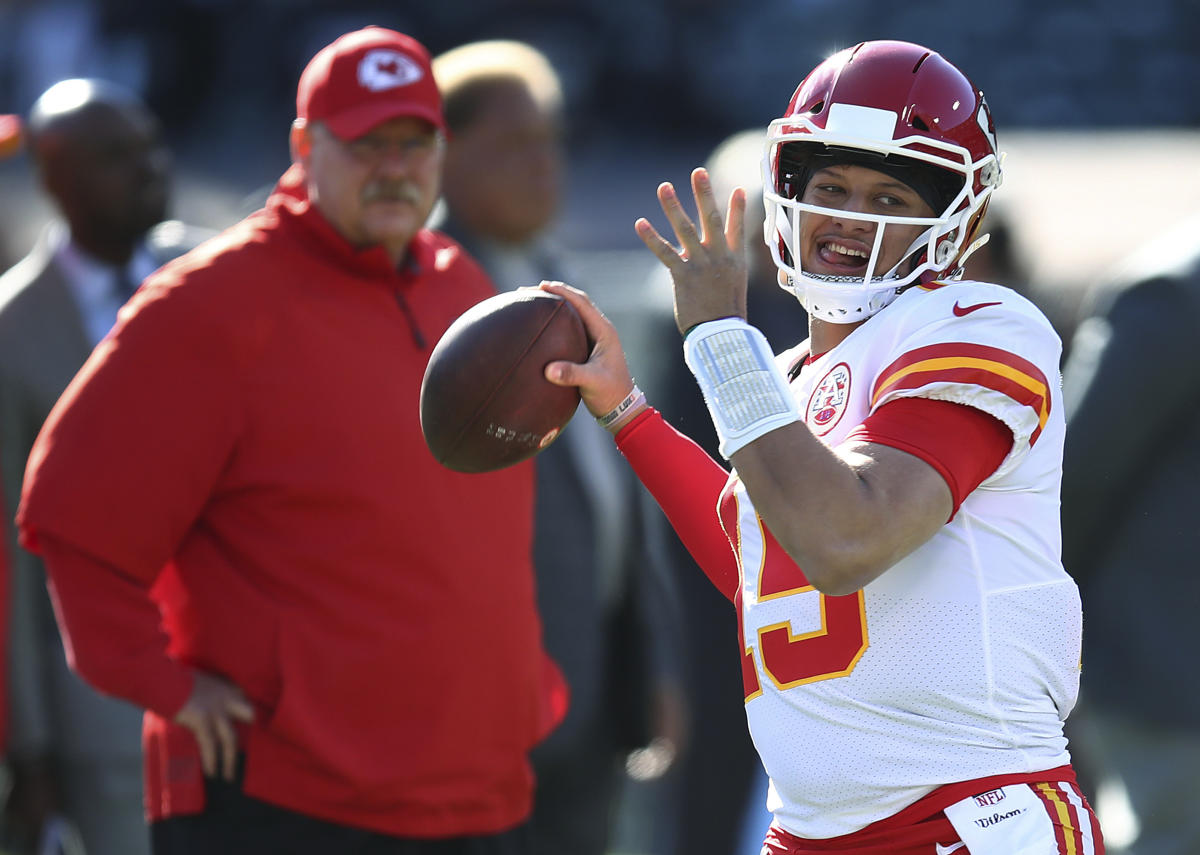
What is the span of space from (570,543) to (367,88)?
129 centimetres

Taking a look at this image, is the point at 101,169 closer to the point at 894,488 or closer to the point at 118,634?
the point at 118,634

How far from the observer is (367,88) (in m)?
3.66

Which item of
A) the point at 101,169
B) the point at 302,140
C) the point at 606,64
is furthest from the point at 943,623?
the point at 606,64

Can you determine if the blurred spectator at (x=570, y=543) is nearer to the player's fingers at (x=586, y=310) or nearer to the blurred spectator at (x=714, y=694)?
the blurred spectator at (x=714, y=694)

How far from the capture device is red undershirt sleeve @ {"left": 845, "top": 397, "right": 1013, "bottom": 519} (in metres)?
2.21

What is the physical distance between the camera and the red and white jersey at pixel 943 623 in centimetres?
233

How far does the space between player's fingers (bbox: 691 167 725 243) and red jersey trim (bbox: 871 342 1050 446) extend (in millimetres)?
321

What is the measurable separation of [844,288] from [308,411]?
1.25 meters

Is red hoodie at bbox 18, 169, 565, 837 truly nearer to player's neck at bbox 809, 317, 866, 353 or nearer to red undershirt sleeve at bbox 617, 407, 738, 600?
red undershirt sleeve at bbox 617, 407, 738, 600

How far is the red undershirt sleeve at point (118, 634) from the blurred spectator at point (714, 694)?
2.09 metres

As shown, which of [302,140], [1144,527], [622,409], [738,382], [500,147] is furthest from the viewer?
[500,147]

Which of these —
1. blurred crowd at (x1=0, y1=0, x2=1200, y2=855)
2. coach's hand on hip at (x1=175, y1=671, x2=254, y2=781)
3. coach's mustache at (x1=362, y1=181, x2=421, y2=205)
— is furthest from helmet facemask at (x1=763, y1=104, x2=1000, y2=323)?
blurred crowd at (x1=0, y1=0, x2=1200, y2=855)

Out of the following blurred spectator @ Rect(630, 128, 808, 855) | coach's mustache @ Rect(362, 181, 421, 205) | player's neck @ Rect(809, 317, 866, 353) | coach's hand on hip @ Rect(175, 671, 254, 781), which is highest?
player's neck @ Rect(809, 317, 866, 353)

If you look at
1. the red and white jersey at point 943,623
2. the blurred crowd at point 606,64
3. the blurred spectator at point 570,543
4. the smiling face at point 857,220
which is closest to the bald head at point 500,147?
the blurred spectator at point 570,543
